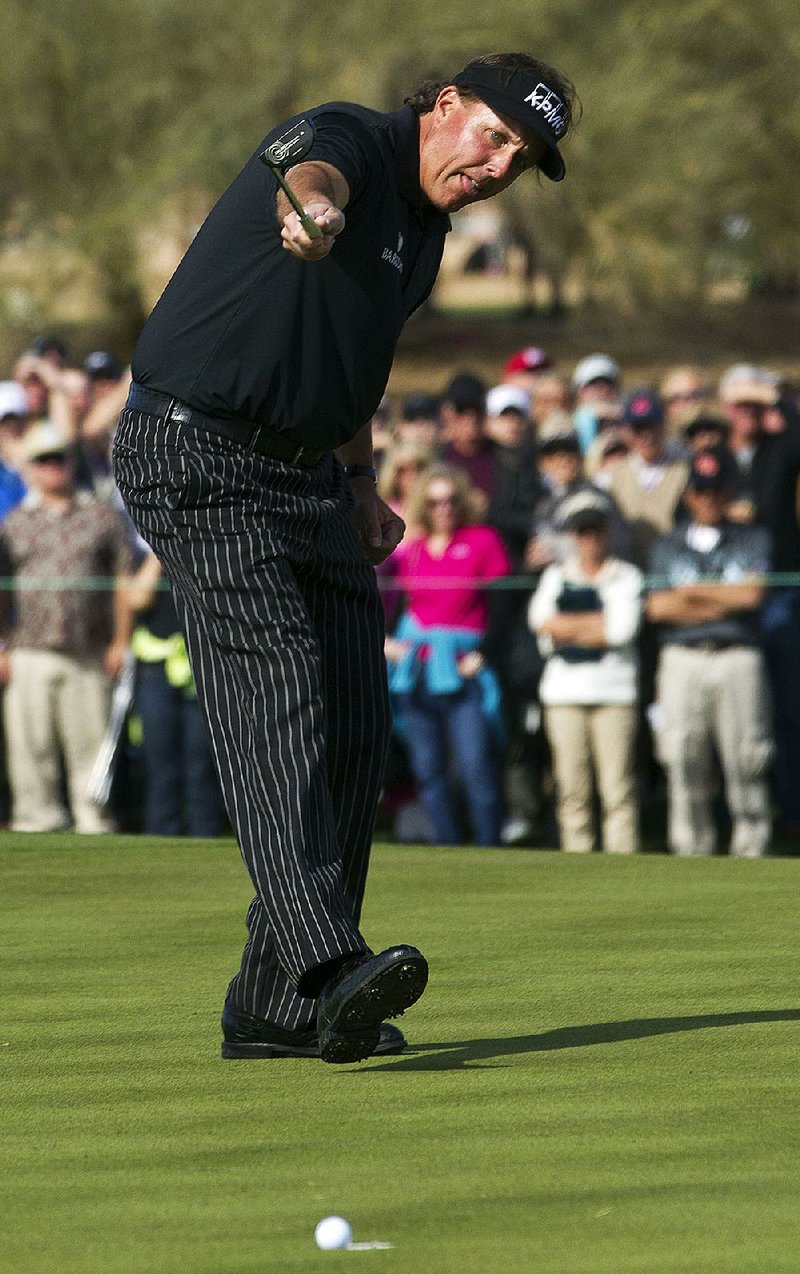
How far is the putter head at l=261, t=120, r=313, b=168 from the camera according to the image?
4164mm

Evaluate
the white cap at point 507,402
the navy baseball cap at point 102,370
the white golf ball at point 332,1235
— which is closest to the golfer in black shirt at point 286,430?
the white golf ball at point 332,1235

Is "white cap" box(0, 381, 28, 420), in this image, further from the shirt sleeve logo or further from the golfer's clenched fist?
the golfer's clenched fist

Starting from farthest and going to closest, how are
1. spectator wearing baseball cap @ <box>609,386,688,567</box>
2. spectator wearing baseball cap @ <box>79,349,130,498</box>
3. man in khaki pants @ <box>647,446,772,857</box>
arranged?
spectator wearing baseball cap @ <box>79,349,130,498</box>
spectator wearing baseball cap @ <box>609,386,688,567</box>
man in khaki pants @ <box>647,446,772,857</box>

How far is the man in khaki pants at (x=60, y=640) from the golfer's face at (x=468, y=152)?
6.59 metres

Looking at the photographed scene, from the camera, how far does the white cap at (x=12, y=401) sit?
12.6 m

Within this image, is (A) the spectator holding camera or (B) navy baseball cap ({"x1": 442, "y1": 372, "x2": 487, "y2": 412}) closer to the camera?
(A) the spectator holding camera

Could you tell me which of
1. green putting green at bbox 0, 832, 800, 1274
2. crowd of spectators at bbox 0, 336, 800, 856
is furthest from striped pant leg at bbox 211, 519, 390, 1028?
crowd of spectators at bbox 0, 336, 800, 856

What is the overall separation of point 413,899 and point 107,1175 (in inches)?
121

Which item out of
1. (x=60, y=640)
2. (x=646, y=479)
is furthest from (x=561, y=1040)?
(x=646, y=479)

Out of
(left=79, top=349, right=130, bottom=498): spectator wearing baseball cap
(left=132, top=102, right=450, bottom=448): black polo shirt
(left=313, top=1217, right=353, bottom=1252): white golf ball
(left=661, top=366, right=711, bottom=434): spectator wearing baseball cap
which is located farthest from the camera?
(left=661, top=366, right=711, bottom=434): spectator wearing baseball cap

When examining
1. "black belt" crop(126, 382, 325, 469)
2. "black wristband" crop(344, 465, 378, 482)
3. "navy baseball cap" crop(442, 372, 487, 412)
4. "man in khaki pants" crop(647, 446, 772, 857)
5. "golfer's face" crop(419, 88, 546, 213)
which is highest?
"golfer's face" crop(419, 88, 546, 213)

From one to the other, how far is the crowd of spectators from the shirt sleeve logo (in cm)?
582

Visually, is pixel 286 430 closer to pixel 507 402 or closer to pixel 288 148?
pixel 288 148

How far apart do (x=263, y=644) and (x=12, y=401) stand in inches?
336
